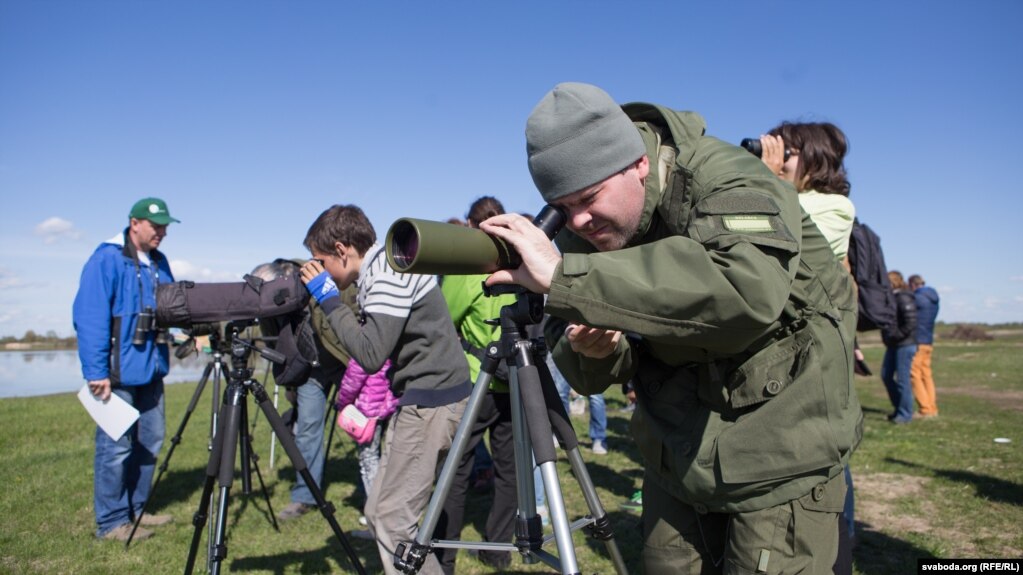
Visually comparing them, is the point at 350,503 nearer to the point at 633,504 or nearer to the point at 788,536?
the point at 633,504

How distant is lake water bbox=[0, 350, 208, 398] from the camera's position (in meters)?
15.5

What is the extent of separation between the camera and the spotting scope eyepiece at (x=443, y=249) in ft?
4.27

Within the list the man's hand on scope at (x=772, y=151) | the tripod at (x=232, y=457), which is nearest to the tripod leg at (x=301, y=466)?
the tripod at (x=232, y=457)

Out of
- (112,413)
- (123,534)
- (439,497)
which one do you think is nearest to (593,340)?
(439,497)

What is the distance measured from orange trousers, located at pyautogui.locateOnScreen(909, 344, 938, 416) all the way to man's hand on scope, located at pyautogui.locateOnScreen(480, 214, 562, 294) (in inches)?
414

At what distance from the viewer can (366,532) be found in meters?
4.95

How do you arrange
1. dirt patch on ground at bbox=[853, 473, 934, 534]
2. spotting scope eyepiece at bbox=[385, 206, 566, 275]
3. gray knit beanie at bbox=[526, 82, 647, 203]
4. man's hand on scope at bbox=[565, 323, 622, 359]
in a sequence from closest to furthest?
1. spotting scope eyepiece at bbox=[385, 206, 566, 275]
2. gray knit beanie at bbox=[526, 82, 647, 203]
3. man's hand on scope at bbox=[565, 323, 622, 359]
4. dirt patch on ground at bbox=[853, 473, 934, 534]

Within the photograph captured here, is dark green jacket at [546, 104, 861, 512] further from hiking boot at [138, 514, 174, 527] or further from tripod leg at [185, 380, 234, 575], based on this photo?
hiking boot at [138, 514, 174, 527]

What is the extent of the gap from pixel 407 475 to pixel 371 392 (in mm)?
1663

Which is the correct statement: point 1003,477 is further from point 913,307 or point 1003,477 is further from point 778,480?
point 778,480

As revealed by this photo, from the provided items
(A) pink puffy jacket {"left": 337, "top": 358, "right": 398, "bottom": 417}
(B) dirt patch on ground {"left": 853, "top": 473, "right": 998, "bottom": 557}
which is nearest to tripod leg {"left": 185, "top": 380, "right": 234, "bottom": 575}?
(A) pink puffy jacket {"left": 337, "top": 358, "right": 398, "bottom": 417}

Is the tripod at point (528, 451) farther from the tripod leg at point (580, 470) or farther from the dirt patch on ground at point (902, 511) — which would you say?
the dirt patch on ground at point (902, 511)

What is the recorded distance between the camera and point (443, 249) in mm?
1326

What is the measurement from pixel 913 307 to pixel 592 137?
32.8ft
